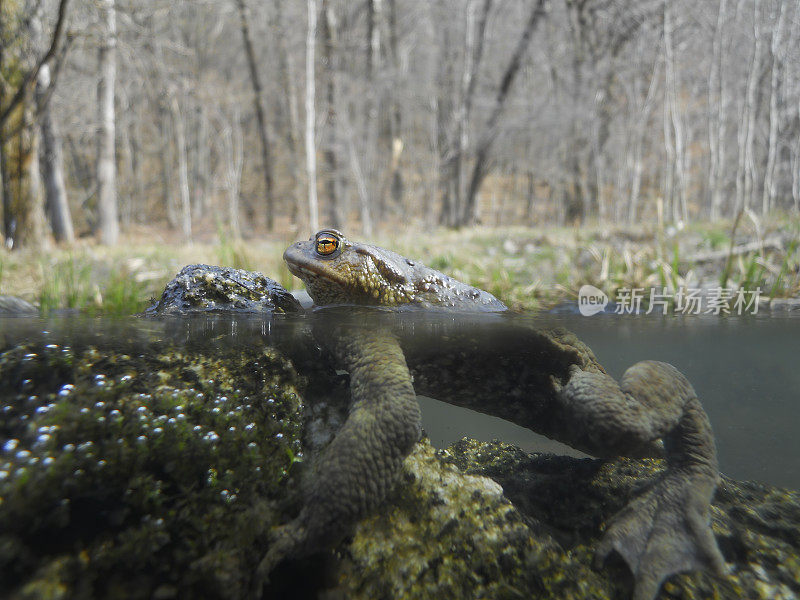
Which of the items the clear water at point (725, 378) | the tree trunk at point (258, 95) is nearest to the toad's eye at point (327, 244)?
the clear water at point (725, 378)

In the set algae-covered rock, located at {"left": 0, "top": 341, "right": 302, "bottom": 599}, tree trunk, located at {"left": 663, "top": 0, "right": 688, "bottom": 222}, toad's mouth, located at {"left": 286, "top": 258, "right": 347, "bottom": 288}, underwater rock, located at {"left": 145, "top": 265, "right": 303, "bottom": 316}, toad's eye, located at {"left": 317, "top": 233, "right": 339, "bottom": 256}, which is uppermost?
tree trunk, located at {"left": 663, "top": 0, "right": 688, "bottom": 222}

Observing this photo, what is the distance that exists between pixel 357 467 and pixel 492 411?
1103mm

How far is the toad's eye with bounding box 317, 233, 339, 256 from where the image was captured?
6.42ft

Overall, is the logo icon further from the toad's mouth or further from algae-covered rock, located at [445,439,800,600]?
the toad's mouth

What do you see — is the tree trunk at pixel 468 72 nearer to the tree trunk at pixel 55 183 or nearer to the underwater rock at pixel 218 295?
the tree trunk at pixel 55 183

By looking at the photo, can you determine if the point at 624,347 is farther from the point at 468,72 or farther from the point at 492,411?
the point at 468,72

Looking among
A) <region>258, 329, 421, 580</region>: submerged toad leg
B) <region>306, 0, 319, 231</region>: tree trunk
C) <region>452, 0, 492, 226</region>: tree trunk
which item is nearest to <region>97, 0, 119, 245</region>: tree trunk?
<region>306, 0, 319, 231</region>: tree trunk

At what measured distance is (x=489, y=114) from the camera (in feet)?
39.2

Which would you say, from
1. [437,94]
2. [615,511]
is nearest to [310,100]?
[437,94]

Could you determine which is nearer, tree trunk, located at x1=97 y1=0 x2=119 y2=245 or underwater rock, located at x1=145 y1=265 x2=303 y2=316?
underwater rock, located at x1=145 y1=265 x2=303 y2=316

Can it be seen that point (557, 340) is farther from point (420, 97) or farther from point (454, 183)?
point (420, 97)

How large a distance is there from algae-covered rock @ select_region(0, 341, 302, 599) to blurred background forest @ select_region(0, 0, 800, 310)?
20.8ft

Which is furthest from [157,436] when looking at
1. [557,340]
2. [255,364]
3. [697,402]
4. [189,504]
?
[697,402]

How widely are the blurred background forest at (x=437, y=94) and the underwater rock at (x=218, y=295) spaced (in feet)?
18.4
